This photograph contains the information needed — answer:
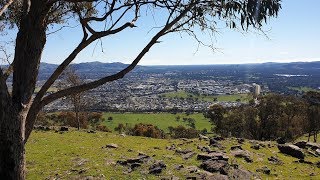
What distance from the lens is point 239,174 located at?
18.9 m

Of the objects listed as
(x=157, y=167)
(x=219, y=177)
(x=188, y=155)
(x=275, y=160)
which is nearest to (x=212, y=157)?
(x=188, y=155)

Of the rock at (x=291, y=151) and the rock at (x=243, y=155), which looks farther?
the rock at (x=291, y=151)

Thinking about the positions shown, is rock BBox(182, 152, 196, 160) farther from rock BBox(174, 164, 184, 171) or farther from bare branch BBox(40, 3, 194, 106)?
bare branch BBox(40, 3, 194, 106)

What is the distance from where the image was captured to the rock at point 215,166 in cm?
1870

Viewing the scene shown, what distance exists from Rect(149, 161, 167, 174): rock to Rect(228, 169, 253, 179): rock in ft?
10.6

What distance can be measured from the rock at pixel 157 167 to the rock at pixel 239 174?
10.6 ft

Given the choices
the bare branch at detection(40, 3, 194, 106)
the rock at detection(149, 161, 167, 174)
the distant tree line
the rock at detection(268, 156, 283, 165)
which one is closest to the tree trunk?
the bare branch at detection(40, 3, 194, 106)

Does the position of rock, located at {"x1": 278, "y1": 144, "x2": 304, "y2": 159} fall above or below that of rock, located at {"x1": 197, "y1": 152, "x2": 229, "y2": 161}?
below

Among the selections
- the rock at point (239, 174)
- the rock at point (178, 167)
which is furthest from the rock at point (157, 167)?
the rock at point (239, 174)

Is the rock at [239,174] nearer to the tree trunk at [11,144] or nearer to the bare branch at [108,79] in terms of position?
the bare branch at [108,79]

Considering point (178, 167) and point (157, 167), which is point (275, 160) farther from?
point (157, 167)

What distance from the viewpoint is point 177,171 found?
1855 cm

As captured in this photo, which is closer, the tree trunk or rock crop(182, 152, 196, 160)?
the tree trunk

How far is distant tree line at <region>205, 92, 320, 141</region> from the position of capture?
5944 centimetres
